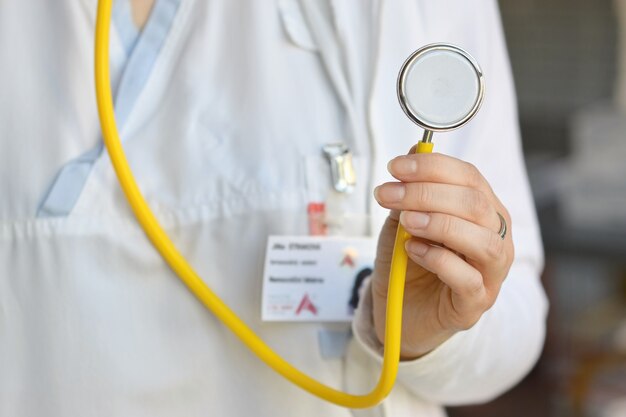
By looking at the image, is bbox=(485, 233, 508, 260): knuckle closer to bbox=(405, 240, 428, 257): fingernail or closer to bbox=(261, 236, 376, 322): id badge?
bbox=(405, 240, 428, 257): fingernail

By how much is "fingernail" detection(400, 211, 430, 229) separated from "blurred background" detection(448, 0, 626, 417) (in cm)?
165

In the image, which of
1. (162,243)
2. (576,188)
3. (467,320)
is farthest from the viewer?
(576,188)

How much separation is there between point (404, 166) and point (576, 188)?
2.04 m

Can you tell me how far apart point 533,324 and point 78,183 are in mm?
475

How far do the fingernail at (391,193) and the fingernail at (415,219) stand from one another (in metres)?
0.01

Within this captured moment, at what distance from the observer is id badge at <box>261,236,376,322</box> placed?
0.91 metres

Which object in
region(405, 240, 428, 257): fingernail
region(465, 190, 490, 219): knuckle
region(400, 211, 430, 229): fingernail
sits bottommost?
region(405, 240, 428, 257): fingernail

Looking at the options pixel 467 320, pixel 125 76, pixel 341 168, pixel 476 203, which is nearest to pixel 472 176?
pixel 476 203

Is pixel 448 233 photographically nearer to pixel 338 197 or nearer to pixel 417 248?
pixel 417 248

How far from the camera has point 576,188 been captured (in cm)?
259

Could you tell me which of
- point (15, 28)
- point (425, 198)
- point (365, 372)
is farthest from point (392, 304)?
point (15, 28)

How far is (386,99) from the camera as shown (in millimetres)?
941

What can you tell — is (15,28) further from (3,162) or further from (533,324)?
(533,324)

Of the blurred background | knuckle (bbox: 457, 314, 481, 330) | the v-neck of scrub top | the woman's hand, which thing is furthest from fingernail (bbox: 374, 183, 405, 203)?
the blurred background
